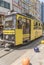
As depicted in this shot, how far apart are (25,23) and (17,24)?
2053 millimetres

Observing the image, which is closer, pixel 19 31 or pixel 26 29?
pixel 19 31

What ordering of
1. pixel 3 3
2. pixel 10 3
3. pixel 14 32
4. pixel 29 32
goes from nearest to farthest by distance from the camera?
1. pixel 14 32
2. pixel 29 32
3. pixel 3 3
4. pixel 10 3

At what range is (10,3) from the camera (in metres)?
52.5

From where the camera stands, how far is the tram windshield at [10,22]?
16.5 metres

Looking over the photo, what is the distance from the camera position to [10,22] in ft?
55.6

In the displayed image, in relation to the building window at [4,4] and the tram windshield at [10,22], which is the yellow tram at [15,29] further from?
the building window at [4,4]

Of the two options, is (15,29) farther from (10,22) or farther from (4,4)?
(4,4)

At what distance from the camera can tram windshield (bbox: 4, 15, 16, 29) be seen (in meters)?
16.5

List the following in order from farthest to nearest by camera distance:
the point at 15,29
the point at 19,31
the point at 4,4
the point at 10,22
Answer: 1. the point at 4,4
2. the point at 10,22
3. the point at 19,31
4. the point at 15,29

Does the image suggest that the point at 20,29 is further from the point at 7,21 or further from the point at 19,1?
the point at 19,1

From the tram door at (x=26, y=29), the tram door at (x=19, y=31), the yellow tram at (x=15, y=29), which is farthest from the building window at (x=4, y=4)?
the tram door at (x=19, y=31)

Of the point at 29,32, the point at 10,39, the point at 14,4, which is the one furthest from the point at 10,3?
the point at 10,39

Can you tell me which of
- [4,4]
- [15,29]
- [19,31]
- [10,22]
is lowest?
[19,31]

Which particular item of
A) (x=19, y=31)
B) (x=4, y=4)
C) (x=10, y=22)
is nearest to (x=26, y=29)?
(x=19, y=31)
